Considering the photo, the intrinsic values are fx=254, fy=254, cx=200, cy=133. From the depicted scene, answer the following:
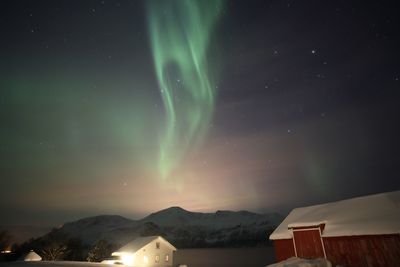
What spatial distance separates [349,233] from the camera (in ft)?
64.8

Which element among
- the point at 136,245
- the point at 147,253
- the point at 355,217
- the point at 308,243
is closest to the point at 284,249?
the point at 308,243

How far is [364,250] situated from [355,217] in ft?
10.2

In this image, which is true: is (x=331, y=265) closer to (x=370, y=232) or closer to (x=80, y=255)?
(x=370, y=232)

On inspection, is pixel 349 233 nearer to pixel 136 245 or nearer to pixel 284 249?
pixel 284 249

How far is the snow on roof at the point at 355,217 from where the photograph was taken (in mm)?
18750

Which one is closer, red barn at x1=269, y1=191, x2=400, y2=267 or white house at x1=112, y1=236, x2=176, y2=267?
red barn at x1=269, y1=191, x2=400, y2=267

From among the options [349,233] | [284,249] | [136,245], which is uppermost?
[136,245]

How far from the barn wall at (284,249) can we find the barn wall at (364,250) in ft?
12.4

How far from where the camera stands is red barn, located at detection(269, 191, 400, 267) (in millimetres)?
18047

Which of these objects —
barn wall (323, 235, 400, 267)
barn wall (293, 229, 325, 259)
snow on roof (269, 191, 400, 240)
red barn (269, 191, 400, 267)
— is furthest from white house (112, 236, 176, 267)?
barn wall (323, 235, 400, 267)

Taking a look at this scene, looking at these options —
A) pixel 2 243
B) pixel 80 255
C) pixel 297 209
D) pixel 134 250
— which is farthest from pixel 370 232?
pixel 2 243

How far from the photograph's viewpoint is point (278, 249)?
25516 mm

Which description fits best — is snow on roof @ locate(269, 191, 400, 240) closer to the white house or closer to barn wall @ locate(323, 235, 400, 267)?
barn wall @ locate(323, 235, 400, 267)

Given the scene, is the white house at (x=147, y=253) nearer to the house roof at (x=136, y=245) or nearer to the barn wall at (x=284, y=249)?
the house roof at (x=136, y=245)
